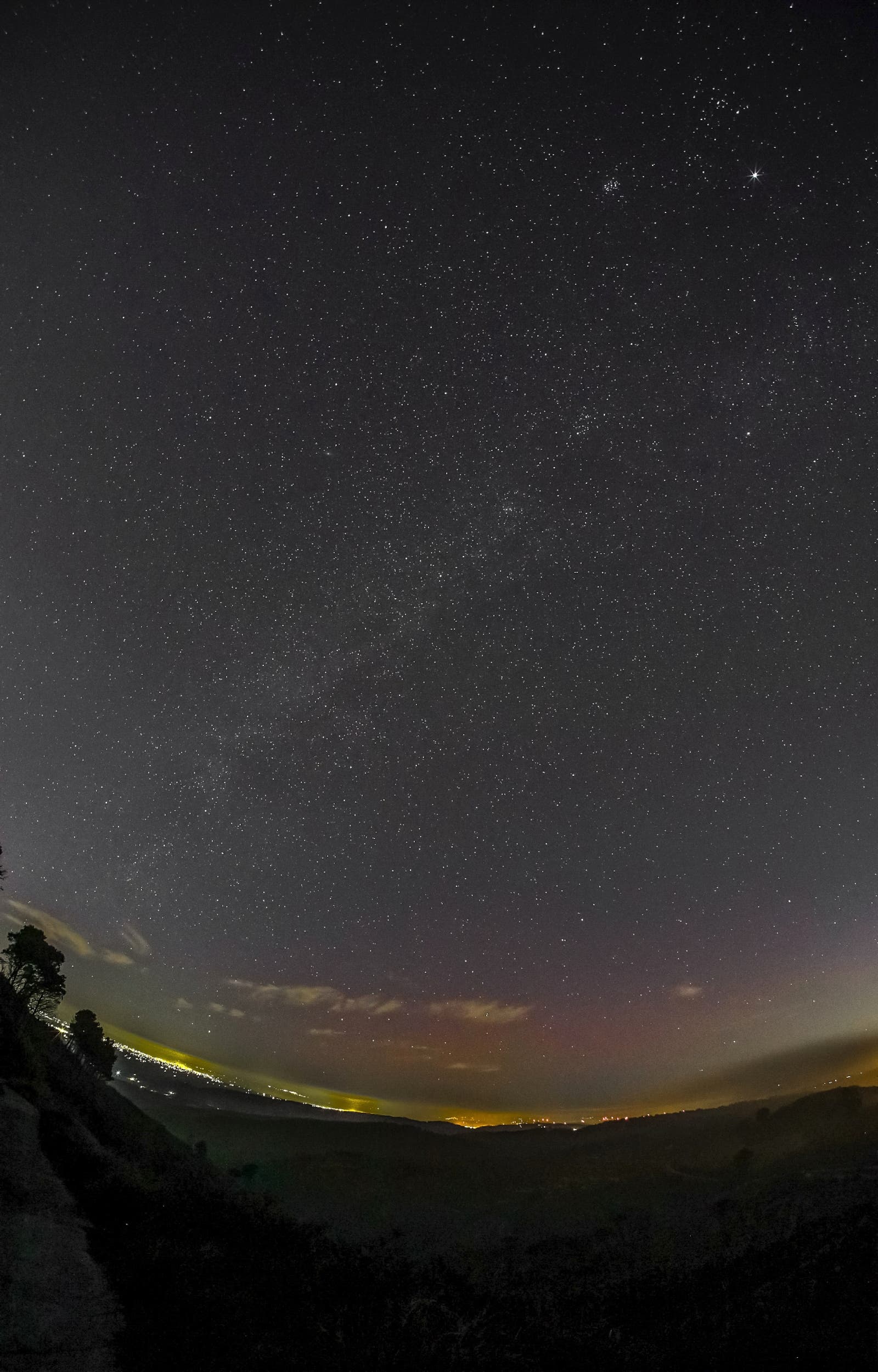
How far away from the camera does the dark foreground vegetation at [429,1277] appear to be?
1202cm

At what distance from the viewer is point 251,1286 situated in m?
13.5

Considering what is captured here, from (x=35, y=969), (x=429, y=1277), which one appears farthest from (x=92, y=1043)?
(x=429, y=1277)

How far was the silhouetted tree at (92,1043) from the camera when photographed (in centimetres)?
5706

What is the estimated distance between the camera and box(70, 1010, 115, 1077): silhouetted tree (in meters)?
57.1

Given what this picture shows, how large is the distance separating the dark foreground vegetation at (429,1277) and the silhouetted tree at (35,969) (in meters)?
8.86

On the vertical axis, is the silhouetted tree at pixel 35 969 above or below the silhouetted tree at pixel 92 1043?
above

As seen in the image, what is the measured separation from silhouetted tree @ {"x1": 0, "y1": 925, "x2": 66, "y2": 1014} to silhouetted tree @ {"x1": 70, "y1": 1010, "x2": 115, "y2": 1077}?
7348 mm

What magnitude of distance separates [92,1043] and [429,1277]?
53975 mm

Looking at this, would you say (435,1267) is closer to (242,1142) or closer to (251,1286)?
(251,1286)

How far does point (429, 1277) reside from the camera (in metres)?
19.3

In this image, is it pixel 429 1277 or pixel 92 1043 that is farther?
pixel 92 1043

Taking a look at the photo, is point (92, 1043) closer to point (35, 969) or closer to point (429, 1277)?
point (35, 969)

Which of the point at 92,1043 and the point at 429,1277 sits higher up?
the point at 429,1277

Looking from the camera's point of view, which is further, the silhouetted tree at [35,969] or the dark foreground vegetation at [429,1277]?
the silhouetted tree at [35,969]
